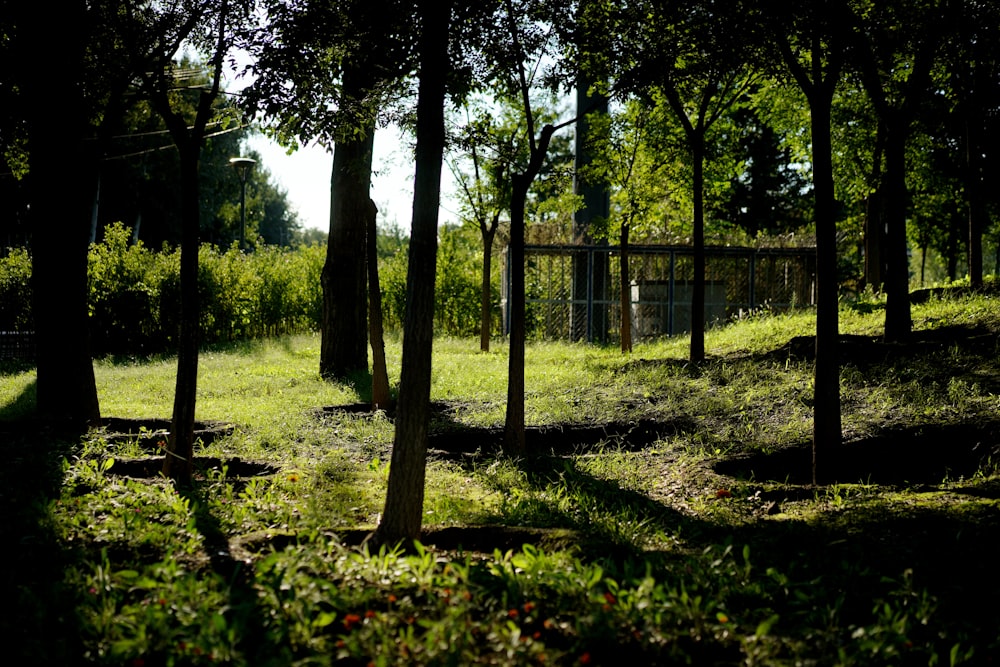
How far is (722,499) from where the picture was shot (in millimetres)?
5918

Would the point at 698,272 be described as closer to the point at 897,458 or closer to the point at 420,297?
the point at 897,458

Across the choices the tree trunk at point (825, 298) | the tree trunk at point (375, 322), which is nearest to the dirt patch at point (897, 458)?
the tree trunk at point (825, 298)

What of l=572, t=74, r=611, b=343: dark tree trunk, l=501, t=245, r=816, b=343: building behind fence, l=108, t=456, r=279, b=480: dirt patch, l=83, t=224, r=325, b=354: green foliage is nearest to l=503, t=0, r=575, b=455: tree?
l=108, t=456, r=279, b=480: dirt patch

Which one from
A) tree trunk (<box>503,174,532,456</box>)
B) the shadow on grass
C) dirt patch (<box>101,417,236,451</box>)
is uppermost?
tree trunk (<box>503,174,532,456</box>)

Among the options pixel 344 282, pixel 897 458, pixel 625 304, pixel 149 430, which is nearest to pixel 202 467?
pixel 149 430

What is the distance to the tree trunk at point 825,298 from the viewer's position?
233 inches

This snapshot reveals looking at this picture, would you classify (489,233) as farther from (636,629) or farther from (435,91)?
(636,629)

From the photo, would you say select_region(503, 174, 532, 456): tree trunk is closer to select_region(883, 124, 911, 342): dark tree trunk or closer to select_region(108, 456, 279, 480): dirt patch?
select_region(108, 456, 279, 480): dirt patch

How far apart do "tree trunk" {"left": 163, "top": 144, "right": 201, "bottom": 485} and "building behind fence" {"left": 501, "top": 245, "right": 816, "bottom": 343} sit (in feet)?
39.8

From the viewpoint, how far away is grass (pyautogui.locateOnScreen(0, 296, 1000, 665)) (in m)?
3.12

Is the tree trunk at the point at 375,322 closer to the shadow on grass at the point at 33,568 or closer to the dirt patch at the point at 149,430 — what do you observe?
the dirt patch at the point at 149,430

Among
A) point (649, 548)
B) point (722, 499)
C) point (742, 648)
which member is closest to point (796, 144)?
point (722, 499)

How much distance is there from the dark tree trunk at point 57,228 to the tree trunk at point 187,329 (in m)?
2.57

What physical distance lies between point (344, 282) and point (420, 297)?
7.73 metres
